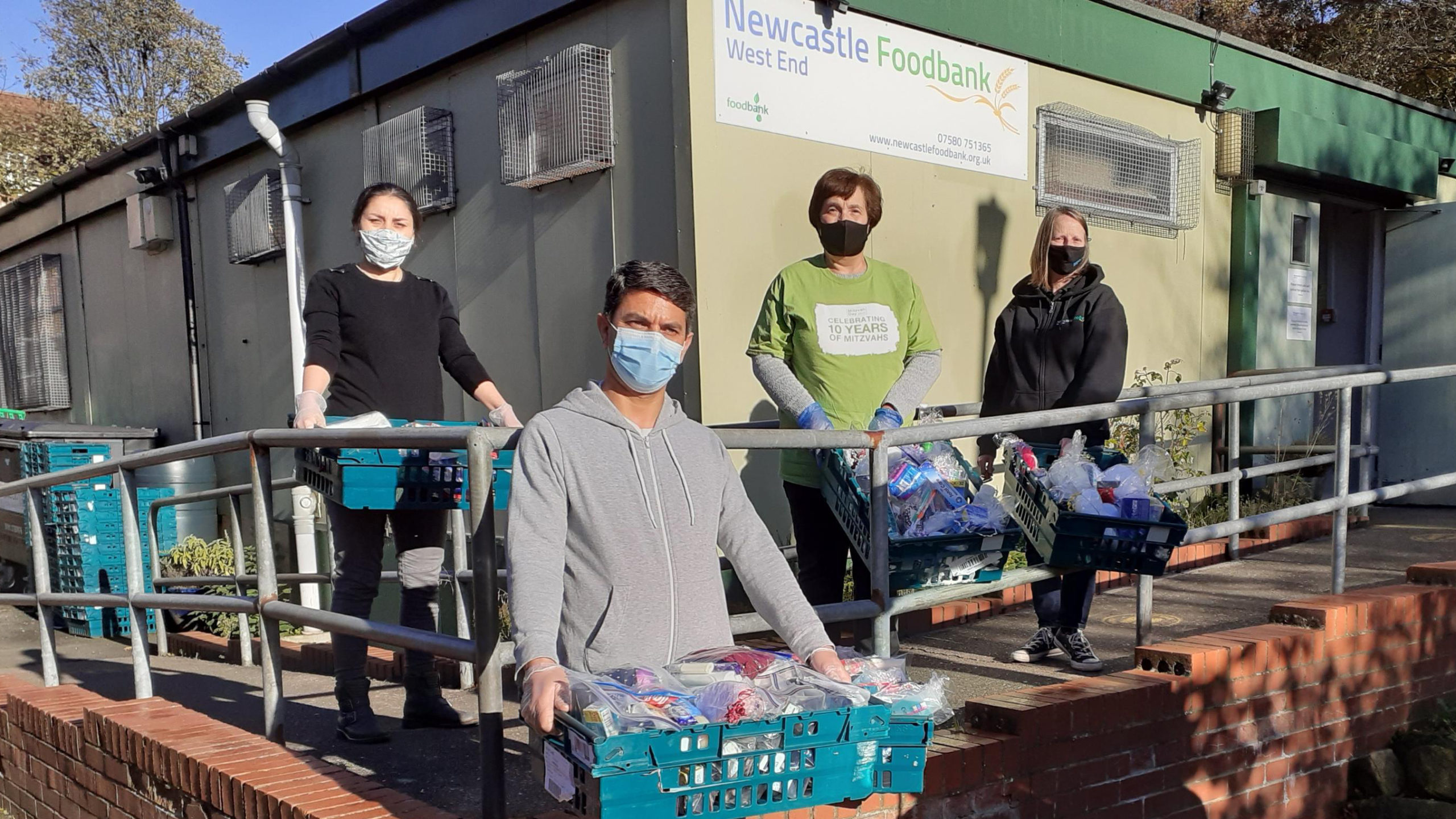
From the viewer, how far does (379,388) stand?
11.3ft

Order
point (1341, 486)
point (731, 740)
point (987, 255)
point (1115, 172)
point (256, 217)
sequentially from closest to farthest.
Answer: point (731, 740) → point (1341, 486) → point (987, 255) → point (1115, 172) → point (256, 217)

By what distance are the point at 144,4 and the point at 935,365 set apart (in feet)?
93.1

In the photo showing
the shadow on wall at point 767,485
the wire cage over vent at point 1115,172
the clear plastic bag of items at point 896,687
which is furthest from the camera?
the wire cage over vent at point 1115,172

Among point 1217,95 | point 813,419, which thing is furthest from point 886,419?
point 1217,95

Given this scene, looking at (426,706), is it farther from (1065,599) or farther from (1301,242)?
(1301,242)

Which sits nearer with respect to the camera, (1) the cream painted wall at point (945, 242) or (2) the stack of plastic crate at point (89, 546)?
(1) the cream painted wall at point (945, 242)

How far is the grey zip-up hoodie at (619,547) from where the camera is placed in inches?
89.4

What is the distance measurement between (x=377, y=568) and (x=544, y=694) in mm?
1692

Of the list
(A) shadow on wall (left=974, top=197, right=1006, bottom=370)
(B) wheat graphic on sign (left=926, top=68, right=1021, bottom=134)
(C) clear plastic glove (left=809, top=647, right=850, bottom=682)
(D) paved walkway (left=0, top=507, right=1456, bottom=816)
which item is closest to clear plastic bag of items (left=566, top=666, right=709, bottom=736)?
(C) clear plastic glove (left=809, top=647, right=850, bottom=682)

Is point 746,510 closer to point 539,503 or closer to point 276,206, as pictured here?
point 539,503

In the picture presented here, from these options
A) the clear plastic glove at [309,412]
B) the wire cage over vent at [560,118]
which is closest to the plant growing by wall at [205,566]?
the wire cage over vent at [560,118]

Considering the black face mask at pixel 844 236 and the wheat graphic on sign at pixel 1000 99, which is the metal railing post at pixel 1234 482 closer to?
the wheat graphic on sign at pixel 1000 99

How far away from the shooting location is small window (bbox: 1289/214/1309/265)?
9.21m

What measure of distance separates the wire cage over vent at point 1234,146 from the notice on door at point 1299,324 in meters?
1.42
